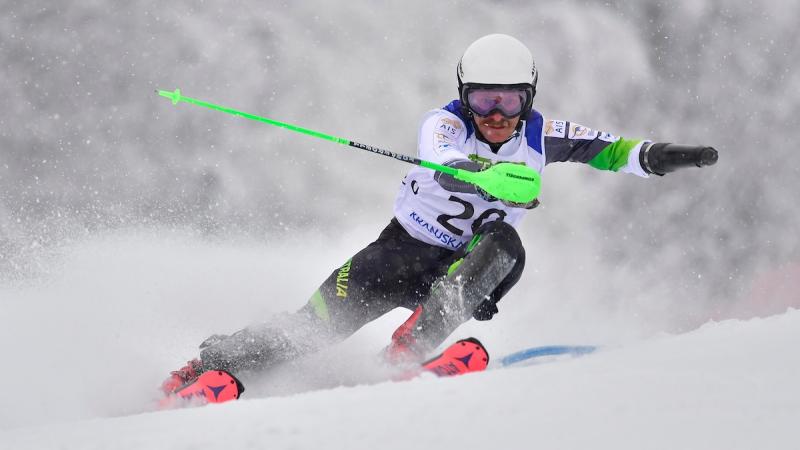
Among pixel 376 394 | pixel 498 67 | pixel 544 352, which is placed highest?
pixel 498 67

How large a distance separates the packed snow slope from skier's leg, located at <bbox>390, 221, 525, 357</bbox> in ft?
0.77

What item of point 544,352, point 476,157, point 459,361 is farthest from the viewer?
point 544,352

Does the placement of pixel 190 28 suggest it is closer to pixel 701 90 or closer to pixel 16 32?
pixel 16 32

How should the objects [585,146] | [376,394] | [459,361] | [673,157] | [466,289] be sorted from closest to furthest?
[376,394] < [459,361] < [466,289] < [673,157] < [585,146]

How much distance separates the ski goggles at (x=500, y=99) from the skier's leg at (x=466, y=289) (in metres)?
0.46

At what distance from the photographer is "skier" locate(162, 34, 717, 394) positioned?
2.99m

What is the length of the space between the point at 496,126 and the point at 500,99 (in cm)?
11

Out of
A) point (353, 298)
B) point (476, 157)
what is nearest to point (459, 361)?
point (353, 298)

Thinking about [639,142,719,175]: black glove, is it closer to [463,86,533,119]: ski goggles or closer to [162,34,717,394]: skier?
[162,34,717,394]: skier

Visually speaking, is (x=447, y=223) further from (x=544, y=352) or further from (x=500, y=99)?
(x=544, y=352)

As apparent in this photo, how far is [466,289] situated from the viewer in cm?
289

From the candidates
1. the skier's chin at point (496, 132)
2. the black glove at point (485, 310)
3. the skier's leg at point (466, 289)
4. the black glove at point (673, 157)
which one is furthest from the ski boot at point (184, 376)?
the black glove at point (673, 157)

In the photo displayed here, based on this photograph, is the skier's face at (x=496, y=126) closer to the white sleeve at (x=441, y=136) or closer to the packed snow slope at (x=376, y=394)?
the white sleeve at (x=441, y=136)

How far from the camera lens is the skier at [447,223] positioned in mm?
2986
